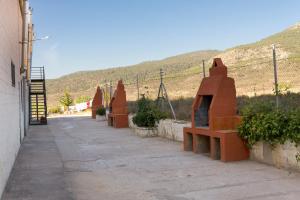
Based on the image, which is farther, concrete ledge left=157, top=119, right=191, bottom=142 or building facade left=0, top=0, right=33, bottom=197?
concrete ledge left=157, top=119, right=191, bottom=142

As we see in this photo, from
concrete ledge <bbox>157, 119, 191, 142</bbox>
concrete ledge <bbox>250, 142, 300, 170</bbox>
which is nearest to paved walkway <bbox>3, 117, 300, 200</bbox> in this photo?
concrete ledge <bbox>250, 142, 300, 170</bbox>

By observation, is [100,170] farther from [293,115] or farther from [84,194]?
[293,115]

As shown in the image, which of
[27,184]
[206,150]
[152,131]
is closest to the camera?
[27,184]

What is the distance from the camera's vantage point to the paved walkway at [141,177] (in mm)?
6520

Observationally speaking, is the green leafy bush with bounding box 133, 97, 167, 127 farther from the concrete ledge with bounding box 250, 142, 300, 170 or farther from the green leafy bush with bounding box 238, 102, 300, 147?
the concrete ledge with bounding box 250, 142, 300, 170

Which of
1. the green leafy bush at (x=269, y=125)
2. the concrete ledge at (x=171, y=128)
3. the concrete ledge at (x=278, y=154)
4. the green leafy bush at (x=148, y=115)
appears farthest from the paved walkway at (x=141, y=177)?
the green leafy bush at (x=148, y=115)

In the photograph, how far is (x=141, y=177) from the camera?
8.01m

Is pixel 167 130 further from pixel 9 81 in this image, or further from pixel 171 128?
pixel 9 81

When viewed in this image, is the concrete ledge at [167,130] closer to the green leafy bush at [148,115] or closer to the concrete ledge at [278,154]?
the green leafy bush at [148,115]

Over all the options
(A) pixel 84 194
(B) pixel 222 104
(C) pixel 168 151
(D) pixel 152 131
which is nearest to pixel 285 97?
(B) pixel 222 104

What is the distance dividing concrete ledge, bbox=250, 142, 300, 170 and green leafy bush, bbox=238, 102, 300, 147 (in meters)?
0.13

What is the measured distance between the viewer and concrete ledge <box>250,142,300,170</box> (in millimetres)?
7859

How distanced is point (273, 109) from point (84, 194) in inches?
183

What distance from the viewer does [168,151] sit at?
37.9 ft
